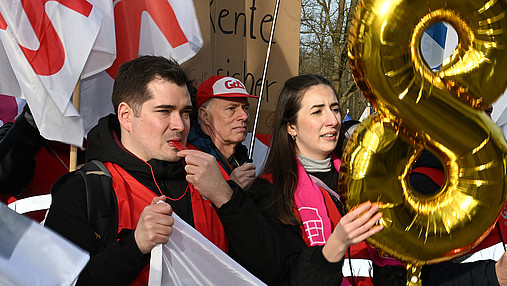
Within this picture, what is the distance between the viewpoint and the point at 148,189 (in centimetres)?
223

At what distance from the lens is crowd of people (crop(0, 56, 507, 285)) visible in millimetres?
1940

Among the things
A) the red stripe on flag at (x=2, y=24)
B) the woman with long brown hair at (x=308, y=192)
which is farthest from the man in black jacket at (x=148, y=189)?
the red stripe on flag at (x=2, y=24)

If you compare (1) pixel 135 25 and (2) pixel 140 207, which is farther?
(1) pixel 135 25

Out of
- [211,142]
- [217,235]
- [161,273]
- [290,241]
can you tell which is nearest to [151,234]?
[161,273]

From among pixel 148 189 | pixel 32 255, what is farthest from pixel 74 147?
pixel 32 255

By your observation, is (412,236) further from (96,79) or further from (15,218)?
(96,79)

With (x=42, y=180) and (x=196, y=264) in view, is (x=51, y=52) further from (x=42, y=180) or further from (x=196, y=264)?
(x=196, y=264)

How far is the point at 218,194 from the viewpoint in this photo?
2.13 meters

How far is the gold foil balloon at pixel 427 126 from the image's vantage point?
1.72 metres

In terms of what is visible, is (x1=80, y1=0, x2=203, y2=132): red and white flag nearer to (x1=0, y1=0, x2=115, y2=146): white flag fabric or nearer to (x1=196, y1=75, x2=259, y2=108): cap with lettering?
(x1=196, y1=75, x2=259, y2=108): cap with lettering

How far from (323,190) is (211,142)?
143cm

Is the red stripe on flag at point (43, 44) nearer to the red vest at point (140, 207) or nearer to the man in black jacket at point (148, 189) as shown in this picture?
the man in black jacket at point (148, 189)

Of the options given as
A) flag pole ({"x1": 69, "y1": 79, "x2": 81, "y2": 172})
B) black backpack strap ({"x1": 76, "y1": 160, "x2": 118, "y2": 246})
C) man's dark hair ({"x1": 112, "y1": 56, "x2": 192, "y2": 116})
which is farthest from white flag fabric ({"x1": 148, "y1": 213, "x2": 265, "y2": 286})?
flag pole ({"x1": 69, "y1": 79, "x2": 81, "y2": 172})

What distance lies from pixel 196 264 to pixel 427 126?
865 millimetres
